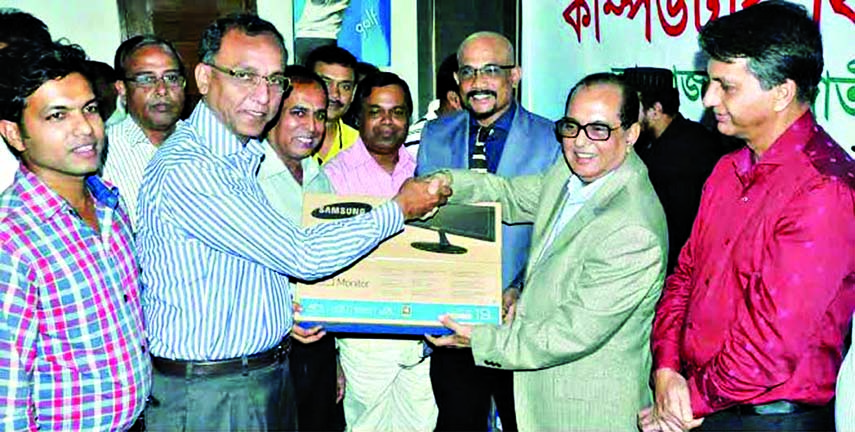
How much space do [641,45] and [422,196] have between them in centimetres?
217

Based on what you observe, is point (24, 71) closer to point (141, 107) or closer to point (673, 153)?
point (141, 107)

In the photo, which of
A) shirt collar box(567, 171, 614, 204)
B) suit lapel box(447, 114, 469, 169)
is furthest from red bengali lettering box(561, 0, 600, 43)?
shirt collar box(567, 171, 614, 204)

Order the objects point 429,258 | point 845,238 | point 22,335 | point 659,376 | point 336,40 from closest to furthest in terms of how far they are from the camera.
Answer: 1. point 22,335
2. point 845,238
3. point 659,376
4. point 429,258
5. point 336,40

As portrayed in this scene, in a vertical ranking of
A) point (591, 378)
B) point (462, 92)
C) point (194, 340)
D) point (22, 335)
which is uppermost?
point (462, 92)

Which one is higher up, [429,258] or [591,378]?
[429,258]

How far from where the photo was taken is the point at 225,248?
2236mm

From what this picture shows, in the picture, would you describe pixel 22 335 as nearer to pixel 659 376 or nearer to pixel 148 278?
pixel 148 278

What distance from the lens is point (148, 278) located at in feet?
7.60

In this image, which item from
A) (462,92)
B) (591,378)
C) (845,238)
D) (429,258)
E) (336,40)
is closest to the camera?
(845,238)

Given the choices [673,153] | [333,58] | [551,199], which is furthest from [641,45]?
[551,199]

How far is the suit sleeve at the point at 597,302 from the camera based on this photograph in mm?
2291

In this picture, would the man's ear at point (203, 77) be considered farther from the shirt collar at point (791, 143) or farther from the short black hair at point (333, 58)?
the short black hair at point (333, 58)

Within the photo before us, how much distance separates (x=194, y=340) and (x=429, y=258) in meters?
0.73

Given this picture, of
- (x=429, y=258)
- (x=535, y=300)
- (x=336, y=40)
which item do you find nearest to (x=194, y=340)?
(x=429, y=258)
